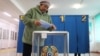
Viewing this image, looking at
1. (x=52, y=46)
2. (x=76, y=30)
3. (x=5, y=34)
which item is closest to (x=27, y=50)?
(x=52, y=46)

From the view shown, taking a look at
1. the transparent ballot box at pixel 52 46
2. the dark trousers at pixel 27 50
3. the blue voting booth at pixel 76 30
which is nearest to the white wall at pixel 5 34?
the blue voting booth at pixel 76 30

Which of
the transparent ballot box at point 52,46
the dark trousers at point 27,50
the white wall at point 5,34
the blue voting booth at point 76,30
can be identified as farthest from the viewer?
the white wall at point 5,34

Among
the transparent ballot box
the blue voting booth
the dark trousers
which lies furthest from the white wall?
the transparent ballot box

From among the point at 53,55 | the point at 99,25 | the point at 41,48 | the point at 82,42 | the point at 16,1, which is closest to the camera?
the point at 53,55

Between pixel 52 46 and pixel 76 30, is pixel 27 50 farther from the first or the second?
pixel 76 30

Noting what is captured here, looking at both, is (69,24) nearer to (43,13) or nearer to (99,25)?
(43,13)

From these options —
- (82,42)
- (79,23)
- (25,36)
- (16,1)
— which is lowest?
(82,42)

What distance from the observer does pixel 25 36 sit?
7.29ft

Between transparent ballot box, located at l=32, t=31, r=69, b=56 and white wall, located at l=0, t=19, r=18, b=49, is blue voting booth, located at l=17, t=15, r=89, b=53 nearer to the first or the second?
transparent ballot box, located at l=32, t=31, r=69, b=56

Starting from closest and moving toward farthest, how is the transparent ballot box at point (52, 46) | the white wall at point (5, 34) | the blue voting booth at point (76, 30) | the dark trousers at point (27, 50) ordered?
1. the transparent ballot box at point (52, 46)
2. the dark trousers at point (27, 50)
3. the blue voting booth at point (76, 30)
4. the white wall at point (5, 34)

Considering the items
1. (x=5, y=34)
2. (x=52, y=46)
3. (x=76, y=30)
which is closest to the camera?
(x=52, y=46)

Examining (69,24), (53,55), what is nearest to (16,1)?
(69,24)

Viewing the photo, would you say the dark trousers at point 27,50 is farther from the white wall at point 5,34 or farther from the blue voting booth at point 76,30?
the white wall at point 5,34

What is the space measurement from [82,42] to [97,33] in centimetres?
630
